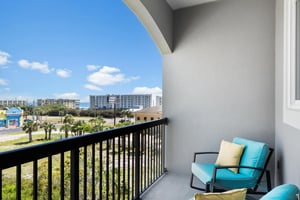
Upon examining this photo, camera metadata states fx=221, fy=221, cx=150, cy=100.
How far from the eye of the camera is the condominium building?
10.1ft

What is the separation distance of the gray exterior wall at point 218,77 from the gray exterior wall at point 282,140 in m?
0.21

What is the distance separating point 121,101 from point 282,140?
2.20 m

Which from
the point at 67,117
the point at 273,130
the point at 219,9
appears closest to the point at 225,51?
the point at 219,9

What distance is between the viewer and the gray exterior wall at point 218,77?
10.3 ft

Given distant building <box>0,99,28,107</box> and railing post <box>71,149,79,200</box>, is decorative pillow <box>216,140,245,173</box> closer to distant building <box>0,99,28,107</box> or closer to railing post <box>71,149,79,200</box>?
railing post <box>71,149,79,200</box>

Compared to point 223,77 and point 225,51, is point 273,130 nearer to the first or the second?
point 223,77

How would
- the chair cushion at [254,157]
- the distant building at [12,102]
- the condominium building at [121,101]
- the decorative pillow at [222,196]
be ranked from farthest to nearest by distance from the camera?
the condominium building at [121,101] → the chair cushion at [254,157] → the distant building at [12,102] → the decorative pillow at [222,196]

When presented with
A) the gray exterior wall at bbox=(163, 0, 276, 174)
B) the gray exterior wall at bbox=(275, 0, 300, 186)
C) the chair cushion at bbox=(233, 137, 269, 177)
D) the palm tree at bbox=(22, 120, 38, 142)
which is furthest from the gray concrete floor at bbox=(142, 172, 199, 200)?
the palm tree at bbox=(22, 120, 38, 142)

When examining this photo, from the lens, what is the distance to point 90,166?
7.63 feet

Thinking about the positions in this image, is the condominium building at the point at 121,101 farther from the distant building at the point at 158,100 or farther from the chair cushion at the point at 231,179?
the chair cushion at the point at 231,179

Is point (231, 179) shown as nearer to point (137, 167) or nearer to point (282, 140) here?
point (282, 140)

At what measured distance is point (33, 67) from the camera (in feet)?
8.96

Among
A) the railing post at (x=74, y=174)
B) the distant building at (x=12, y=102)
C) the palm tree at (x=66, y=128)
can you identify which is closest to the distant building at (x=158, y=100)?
the palm tree at (x=66, y=128)

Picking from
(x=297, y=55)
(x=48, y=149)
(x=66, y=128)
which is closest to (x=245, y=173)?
(x=297, y=55)
